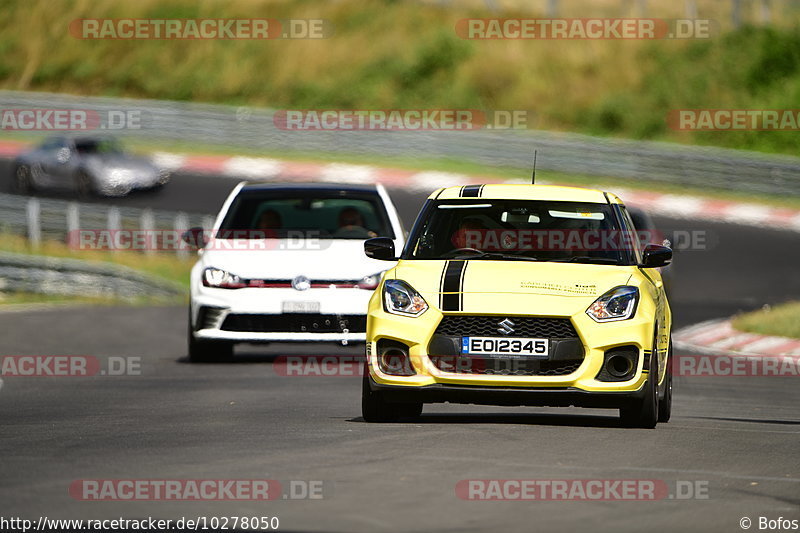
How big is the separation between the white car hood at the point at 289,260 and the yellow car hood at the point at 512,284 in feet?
15.7

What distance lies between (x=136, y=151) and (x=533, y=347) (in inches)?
1280

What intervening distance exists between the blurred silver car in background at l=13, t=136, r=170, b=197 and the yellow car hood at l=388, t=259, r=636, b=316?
2620 centimetres

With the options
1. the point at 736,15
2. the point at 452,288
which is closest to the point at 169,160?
the point at 736,15

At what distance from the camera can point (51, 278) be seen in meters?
24.6

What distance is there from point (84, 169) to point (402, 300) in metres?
26.9

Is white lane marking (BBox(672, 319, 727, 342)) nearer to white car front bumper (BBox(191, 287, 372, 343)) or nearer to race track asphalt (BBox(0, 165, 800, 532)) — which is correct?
race track asphalt (BBox(0, 165, 800, 532))

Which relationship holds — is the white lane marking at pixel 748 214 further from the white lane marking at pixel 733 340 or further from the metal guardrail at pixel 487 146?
the white lane marking at pixel 733 340

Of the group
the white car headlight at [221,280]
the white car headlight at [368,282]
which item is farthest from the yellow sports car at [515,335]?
the white car headlight at [221,280]

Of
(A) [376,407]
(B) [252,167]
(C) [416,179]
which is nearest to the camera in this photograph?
(A) [376,407]

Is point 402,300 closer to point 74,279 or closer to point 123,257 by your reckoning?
point 74,279

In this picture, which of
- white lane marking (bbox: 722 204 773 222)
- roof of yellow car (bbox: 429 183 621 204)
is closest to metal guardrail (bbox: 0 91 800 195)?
white lane marking (bbox: 722 204 773 222)

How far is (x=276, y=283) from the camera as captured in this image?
1523 cm

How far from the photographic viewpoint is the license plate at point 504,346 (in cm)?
1001

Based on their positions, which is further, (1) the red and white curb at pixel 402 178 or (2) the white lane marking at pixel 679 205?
(2) the white lane marking at pixel 679 205
